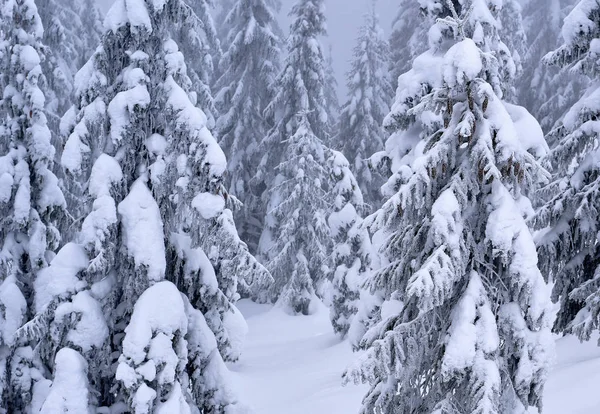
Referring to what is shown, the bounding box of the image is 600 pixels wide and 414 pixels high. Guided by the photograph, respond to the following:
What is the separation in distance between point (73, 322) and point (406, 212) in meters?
4.84

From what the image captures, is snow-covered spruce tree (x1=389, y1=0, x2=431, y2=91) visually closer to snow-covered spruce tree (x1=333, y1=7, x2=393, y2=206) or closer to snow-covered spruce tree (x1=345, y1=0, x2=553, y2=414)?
snow-covered spruce tree (x1=333, y1=7, x2=393, y2=206)

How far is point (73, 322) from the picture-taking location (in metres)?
7.86

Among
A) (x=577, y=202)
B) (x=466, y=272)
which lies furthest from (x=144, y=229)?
(x=577, y=202)

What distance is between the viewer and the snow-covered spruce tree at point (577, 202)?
10.4m

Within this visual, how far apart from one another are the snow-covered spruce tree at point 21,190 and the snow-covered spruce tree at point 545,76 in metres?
22.6

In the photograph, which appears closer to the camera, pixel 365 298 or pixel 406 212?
pixel 406 212

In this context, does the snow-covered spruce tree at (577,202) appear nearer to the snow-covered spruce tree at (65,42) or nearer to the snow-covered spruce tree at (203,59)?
the snow-covered spruce tree at (203,59)

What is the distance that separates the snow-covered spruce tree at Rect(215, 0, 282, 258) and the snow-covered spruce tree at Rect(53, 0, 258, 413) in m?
17.8

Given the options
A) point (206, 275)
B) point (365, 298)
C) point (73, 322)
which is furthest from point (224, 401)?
point (365, 298)

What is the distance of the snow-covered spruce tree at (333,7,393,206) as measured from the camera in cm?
2864

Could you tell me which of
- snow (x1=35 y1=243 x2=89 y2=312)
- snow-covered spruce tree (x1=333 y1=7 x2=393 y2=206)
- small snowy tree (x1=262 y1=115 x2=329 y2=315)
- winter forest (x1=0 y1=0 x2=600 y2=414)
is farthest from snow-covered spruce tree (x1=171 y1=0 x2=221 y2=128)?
snow-covered spruce tree (x1=333 y1=7 x2=393 y2=206)

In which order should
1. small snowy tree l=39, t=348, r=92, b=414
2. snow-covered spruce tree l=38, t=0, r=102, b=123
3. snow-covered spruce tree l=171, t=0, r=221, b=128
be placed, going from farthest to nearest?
snow-covered spruce tree l=38, t=0, r=102, b=123
snow-covered spruce tree l=171, t=0, r=221, b=128
small snowy tree l=39, t=348, r=92, b=414

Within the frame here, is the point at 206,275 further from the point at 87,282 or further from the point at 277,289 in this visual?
the point at 277,289

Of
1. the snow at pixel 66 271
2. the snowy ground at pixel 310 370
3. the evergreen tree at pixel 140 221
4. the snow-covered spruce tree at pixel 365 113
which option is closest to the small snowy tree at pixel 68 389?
the evergreen tree at pixel 140 221
